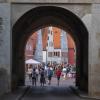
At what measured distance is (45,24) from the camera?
42.6 meters

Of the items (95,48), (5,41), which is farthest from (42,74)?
(95,48)

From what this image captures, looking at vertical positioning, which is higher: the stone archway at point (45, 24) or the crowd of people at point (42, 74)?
the stone archway at point (45, 24)

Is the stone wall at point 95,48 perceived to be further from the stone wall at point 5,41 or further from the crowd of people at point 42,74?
the crowd of people at point 42,74

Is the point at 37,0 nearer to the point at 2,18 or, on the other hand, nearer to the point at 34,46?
the point at 2,18

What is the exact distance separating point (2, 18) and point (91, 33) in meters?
5.33

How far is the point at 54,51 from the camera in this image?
127m

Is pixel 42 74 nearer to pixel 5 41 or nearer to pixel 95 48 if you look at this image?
pixel 5 41

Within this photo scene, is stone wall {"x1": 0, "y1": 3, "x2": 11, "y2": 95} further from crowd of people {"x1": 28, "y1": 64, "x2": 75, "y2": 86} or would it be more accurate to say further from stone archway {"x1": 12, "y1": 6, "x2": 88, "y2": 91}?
crowd of people {"x1": 28, "y1": 64, "x2": 75, "y2": 86}

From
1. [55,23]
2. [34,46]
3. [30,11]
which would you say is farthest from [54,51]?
[30,11]

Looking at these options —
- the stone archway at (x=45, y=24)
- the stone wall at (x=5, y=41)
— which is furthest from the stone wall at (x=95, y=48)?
the stone wall at (x=5, y=41)

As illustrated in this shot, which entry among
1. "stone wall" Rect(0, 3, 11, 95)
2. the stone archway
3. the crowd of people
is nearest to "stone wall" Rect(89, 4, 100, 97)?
the stone archway

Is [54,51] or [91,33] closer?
[91,33]

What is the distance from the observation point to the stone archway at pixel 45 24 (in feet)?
106

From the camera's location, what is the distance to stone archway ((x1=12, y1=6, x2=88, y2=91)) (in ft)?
106
